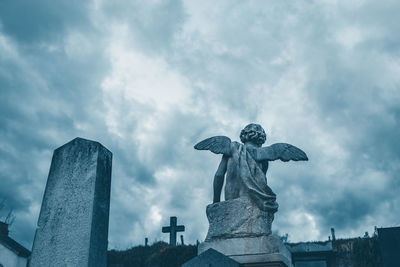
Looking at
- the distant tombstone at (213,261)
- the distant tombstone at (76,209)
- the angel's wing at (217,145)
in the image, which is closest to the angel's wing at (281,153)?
the angel's wing at (217,145)

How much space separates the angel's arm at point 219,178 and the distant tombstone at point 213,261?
1.70 m

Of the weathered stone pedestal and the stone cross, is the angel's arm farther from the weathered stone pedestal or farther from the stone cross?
the stone cross

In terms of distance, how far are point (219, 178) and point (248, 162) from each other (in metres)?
→ 0.49

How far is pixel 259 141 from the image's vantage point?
6066 mm

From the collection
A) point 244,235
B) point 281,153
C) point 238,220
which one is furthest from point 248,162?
point 244,235

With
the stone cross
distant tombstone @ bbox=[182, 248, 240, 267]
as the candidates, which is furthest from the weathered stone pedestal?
the stone cross

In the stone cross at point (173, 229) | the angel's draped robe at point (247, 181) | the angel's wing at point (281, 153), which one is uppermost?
the stone cross at point (173, 229)

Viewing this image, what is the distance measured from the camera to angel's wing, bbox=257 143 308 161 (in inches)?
218

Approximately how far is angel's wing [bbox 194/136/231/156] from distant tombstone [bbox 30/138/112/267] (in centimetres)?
197

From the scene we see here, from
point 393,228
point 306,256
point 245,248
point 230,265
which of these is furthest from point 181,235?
point 230,265

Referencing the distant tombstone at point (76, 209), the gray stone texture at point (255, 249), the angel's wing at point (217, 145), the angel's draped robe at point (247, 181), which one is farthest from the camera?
the angel's wing at point (217, 145)

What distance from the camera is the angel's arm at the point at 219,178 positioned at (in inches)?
223

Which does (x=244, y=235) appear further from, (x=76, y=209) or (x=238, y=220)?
(x=76, y=209)

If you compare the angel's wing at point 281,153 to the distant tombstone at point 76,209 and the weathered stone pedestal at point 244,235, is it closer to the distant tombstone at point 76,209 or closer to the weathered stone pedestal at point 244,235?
the weathered stone pedestal at point 244,235
